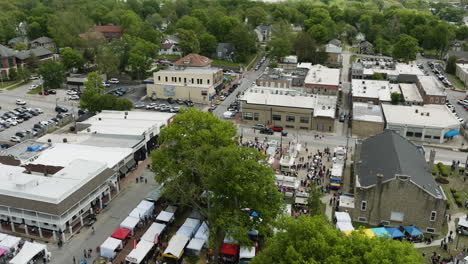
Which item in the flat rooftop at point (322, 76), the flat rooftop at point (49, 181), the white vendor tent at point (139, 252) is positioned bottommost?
the white vendor tent at point (139, 252)

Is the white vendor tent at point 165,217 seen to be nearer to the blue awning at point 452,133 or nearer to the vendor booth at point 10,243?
the vendor booth at point 10,243

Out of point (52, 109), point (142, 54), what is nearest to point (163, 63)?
point (142, 54)

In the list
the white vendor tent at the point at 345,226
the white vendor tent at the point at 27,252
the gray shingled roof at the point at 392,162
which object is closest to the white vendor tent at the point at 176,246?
the white vendor tent at the point at 27,252

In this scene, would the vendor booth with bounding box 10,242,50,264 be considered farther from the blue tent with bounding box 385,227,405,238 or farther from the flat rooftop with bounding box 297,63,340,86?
the flat rooftop with bounding box 297,63,340,86

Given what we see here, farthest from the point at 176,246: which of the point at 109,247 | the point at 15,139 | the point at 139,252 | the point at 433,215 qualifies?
the point at 15,139

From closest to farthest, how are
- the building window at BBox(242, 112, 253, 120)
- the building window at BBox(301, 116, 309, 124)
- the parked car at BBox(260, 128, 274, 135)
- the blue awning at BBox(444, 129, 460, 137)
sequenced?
1. the blue awning at BBox(444, 129, 460, 137)
2. the parked car at BBox(260, 128, 274, 135)
3. the building window at BBox(301, 116, 309, 124)
4. the building window at BBox(242, 112, 253, 120)

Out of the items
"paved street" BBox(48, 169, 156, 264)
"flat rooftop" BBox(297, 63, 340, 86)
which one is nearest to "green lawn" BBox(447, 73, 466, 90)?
"flat rooftop" BBox(297, 63, 340, 86)

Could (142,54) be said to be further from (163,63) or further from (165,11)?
(165,11)
